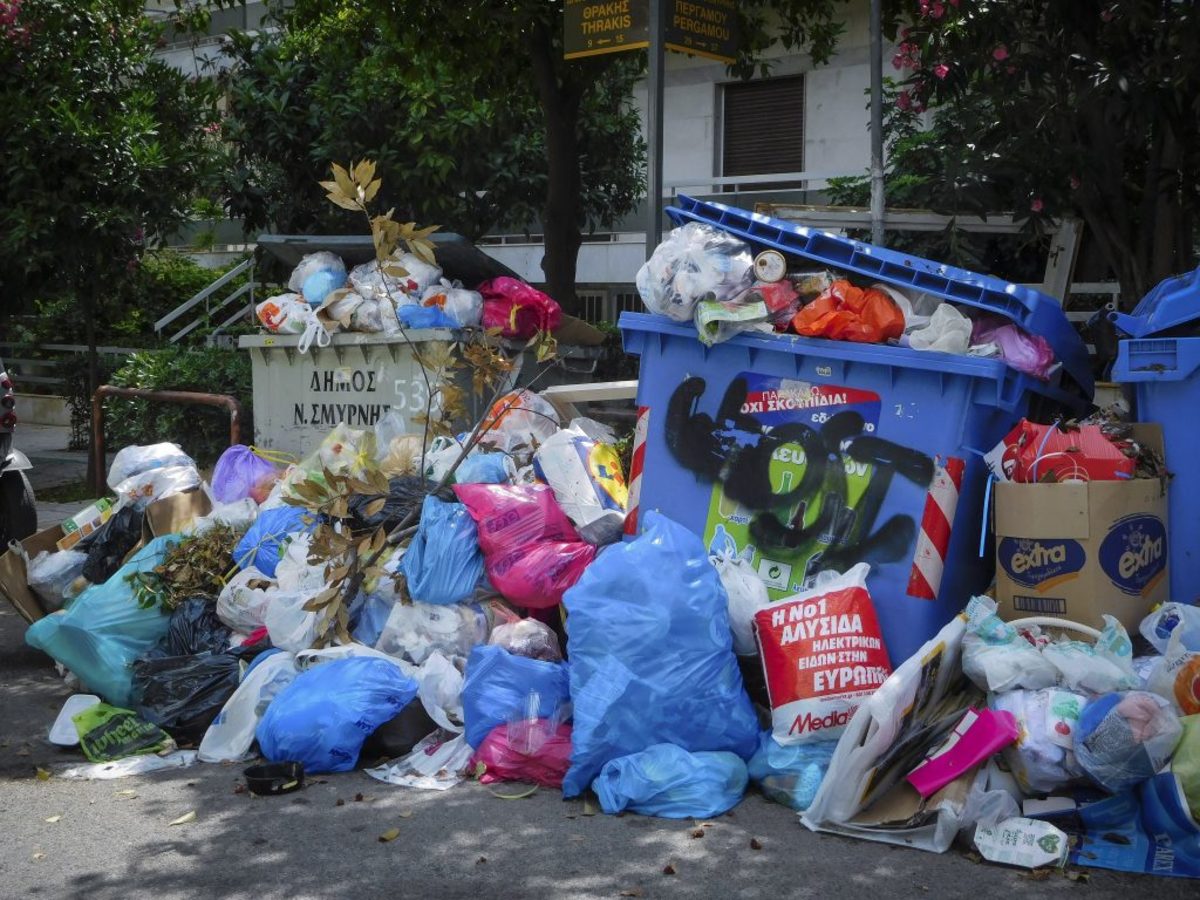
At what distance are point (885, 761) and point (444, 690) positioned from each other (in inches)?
62.7

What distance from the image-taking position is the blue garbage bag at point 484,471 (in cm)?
567

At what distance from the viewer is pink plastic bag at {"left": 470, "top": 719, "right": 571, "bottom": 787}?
14.5ft

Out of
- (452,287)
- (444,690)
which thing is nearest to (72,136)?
(452,287)

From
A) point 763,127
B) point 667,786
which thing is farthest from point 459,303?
point 763,127

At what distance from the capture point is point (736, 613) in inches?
183

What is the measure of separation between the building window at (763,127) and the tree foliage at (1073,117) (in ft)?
29.6

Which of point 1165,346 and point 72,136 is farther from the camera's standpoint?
point 72,136

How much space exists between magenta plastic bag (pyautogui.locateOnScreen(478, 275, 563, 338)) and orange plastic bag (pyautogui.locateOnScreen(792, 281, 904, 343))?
89.1 inches

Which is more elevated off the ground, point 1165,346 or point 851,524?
point 1165,346

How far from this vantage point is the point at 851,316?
4.86 m

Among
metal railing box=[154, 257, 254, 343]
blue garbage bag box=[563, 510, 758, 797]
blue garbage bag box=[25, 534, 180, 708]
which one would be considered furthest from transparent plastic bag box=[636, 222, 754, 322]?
metal railing box=[154, 257, 254, 343]

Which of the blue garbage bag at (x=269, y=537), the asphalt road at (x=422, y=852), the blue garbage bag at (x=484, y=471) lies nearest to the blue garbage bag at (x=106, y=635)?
the blue garbage bag at (x=269, y=537)

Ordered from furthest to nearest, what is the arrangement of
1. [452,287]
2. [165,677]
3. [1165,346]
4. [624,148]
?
1. [624,148]
2. [452,287]
3. [165,677]
4. [1165,346]

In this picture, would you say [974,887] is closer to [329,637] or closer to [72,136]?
[329,637]
